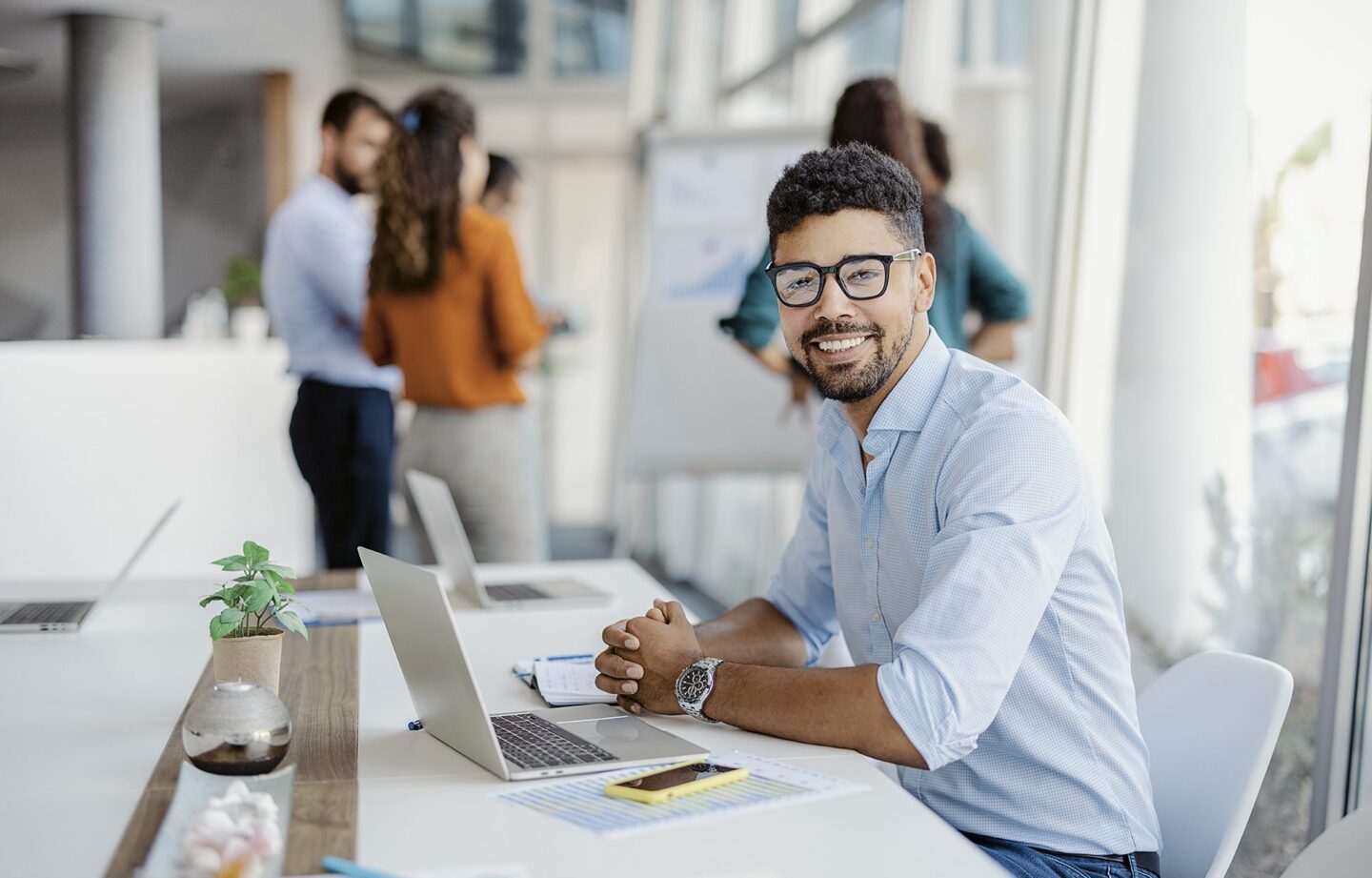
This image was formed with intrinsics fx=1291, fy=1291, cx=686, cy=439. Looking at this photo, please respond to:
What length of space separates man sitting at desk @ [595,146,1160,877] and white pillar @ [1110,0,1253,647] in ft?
3.54

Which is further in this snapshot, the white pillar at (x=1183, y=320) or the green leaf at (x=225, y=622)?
the white pillar at (x=1183, y=320)

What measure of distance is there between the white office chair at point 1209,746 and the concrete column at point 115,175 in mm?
4275

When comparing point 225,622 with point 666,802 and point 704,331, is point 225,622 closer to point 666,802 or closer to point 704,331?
point 666,802

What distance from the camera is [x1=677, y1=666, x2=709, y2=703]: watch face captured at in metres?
1.56

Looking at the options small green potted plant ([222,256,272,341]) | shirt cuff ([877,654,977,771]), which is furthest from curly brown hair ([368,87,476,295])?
small green potted plant ([222,256,272,341])

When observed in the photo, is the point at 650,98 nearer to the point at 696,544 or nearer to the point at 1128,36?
the point at 696,544

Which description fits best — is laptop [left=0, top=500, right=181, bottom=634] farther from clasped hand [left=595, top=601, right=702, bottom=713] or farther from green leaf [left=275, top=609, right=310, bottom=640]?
clasped hand [left=595, top=601, right=702, bottom=713]

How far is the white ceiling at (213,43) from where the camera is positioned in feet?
14.4

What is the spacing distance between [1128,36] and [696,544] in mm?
4159

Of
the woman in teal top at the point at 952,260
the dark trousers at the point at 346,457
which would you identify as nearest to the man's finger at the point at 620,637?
the woman in teal top at the point at 952,260

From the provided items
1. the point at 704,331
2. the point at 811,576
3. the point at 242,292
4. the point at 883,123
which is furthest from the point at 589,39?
the point at 811,576

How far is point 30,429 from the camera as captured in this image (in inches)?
171

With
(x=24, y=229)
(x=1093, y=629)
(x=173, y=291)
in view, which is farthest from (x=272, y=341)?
Result: (x=1093, y=629)

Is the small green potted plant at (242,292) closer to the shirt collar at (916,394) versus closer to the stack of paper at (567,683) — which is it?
the stack of paper at (567,683)
